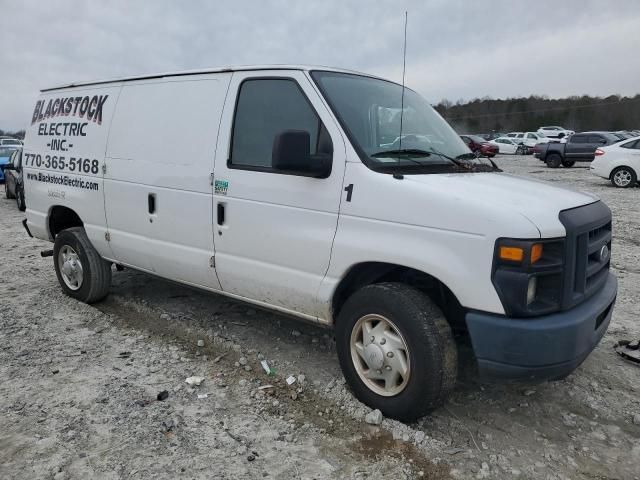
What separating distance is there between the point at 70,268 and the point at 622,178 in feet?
49.8

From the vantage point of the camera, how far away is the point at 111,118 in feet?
15.5

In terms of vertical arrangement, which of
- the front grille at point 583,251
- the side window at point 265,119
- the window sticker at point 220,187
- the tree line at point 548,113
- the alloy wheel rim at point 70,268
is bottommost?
the alloy wheel rim at point 70,268

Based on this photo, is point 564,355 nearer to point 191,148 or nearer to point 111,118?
point 191,148

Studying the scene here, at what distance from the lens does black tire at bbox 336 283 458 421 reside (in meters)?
2.90

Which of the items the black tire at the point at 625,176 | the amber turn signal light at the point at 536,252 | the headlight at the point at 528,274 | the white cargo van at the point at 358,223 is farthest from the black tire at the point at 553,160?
the amber turn signal light at the point at 536,252

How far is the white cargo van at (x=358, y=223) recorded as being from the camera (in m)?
2.73

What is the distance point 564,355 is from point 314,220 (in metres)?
1.62

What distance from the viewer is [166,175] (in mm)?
4156

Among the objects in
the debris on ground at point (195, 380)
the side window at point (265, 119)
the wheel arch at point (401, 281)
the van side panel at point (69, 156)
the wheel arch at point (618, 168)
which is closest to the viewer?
the wheel arch at point (401, 281)

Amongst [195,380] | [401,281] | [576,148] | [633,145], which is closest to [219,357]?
[195,380]

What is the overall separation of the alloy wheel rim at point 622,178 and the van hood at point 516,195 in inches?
542

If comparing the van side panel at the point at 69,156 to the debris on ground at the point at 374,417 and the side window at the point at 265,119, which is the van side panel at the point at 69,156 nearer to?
the side window at the point at 265,119

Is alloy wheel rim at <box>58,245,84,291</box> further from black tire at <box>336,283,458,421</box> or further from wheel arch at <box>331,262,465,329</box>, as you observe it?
black tire at <box>336,283,458,421</box>

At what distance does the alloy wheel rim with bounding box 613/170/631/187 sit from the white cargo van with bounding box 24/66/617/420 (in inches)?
532
